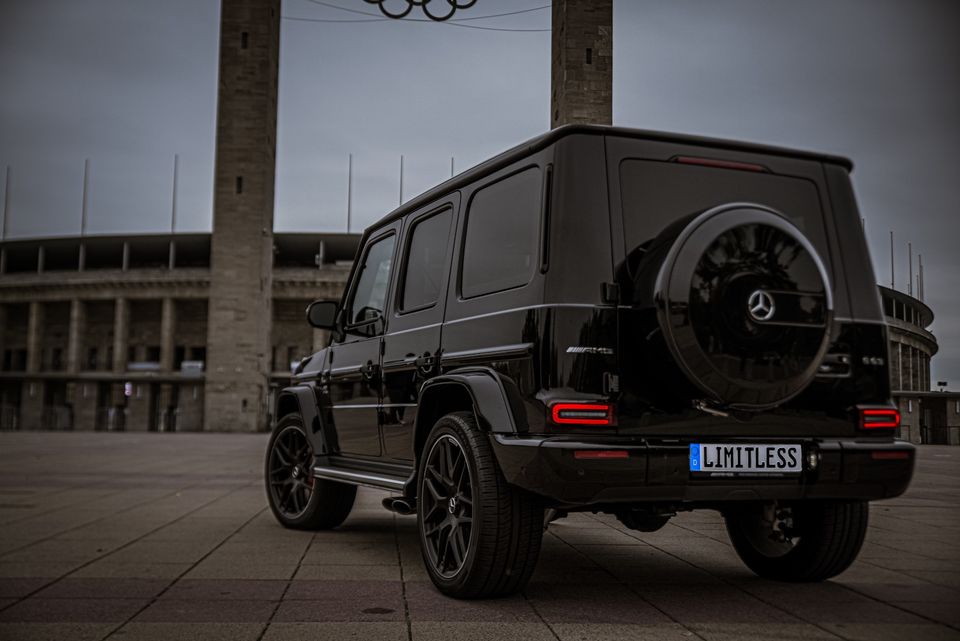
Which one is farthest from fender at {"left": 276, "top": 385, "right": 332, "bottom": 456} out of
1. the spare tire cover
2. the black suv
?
the spare tire cover

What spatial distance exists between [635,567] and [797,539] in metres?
0.97

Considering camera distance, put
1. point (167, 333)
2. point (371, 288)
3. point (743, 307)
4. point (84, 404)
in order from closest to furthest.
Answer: point (743, 307) < point (371, 288) < point (84, 404) < point (167, 333)

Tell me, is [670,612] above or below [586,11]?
below

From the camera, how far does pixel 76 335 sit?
63.5 m

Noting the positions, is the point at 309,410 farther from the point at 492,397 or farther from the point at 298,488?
the point at 492,397

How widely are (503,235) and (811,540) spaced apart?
7.56 feet

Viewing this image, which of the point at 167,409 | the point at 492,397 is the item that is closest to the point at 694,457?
the point at 492,397

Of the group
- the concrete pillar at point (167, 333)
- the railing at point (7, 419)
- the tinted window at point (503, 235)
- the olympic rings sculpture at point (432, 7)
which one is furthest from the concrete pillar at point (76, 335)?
the tinted window at point (503, 235)

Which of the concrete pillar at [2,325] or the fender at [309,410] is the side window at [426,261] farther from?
the concrete pillar at [2,325]

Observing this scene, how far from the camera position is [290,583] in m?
5.09

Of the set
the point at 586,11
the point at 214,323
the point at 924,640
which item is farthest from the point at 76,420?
the point at 924,640

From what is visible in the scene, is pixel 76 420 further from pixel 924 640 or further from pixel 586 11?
pixel 924 640

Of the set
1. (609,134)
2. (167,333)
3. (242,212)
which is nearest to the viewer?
(609,134)

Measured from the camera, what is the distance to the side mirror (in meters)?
7.05
